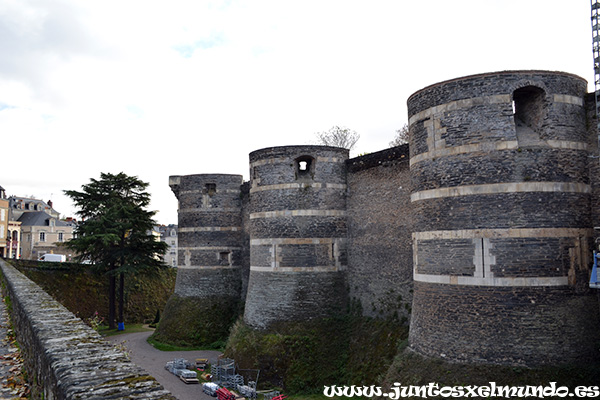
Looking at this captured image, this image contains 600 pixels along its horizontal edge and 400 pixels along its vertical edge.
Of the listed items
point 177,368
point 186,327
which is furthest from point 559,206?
point 186,327

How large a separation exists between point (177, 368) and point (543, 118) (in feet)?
60.2

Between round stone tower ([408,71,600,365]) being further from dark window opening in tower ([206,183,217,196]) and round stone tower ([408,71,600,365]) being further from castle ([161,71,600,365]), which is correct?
dark window opening in tower ([206,183,217,196])

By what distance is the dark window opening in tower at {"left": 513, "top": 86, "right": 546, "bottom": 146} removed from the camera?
11.3 meters

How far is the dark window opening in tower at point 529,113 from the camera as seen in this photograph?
11344 millimetres

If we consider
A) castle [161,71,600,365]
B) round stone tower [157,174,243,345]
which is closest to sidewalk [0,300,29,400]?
castle [161,71,600,365]

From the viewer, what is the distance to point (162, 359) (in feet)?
76.2

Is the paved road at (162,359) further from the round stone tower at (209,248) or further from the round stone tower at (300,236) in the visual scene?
the round stone tower at (300,236)

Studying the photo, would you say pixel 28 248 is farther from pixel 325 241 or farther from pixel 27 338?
pixel 27 338

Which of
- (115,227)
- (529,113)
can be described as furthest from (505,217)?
(115,227)

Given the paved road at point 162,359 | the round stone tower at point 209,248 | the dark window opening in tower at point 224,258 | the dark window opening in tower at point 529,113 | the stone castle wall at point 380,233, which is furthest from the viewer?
the dark window opening in tower at point 224,258

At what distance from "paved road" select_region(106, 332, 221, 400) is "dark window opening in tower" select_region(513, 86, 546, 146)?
579 inches

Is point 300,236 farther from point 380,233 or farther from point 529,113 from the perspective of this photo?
point 529,113

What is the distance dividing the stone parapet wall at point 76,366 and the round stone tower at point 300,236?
12.7m

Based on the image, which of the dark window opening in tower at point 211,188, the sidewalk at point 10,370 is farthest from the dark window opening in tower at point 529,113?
the dark window opening in tower at point 211,188
